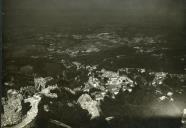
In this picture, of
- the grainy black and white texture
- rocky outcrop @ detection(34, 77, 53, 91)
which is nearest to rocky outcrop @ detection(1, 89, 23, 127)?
the grainy black and white texture

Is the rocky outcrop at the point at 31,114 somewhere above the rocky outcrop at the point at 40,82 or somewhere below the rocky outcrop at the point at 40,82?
below

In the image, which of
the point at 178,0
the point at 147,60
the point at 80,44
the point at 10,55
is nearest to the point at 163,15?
the point at 178,0

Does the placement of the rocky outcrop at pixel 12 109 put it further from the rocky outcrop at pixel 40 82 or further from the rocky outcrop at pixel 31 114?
the rocky outcrop at pixel 40 82

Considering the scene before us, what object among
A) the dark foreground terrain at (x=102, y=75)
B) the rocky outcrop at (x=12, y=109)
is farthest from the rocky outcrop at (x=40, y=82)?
the rocky outcrop at (x=12, y=109)

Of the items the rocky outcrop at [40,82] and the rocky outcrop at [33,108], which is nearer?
the rocky outcrop at [33,108]

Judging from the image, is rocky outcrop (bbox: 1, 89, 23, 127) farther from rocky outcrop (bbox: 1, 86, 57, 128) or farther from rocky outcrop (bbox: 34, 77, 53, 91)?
rocky outcrop (bbox: 34, 77, 53, 91)

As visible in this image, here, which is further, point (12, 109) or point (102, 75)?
point (102, 75)

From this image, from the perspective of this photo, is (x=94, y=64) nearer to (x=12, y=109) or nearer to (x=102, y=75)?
(x=102, y=75)

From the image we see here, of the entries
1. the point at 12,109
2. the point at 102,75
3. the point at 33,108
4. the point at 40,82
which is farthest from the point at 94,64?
the point at 12,109
